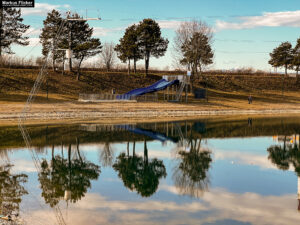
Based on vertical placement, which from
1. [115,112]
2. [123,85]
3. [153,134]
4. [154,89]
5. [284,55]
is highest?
[284,55]

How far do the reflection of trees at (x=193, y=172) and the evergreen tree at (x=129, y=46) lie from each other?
178 ft

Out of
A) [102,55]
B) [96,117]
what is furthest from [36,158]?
[102,55]

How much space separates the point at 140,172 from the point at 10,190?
658 cm

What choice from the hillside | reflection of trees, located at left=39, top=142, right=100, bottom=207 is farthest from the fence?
reflection of trees, located at left=39, top=142, right=100, bottom=207

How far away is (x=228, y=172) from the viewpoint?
20125 mm

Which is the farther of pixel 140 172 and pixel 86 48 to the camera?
pixel 86 48

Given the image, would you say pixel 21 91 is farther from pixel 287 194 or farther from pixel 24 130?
pixel 287 194

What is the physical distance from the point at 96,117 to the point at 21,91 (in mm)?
20590

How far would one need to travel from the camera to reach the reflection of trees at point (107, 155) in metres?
21.9

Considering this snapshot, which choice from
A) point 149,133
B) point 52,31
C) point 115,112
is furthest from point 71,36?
point 149,133

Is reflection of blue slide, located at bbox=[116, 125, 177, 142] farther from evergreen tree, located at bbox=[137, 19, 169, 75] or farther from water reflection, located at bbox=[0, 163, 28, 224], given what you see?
evergreen tree, located at bbox=[137, 19, 169, 75]

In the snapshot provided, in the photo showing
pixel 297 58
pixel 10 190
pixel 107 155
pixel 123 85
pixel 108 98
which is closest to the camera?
pixel 10 190

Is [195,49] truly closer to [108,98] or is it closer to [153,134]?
[108,98]

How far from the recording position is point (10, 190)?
52.0 ft
